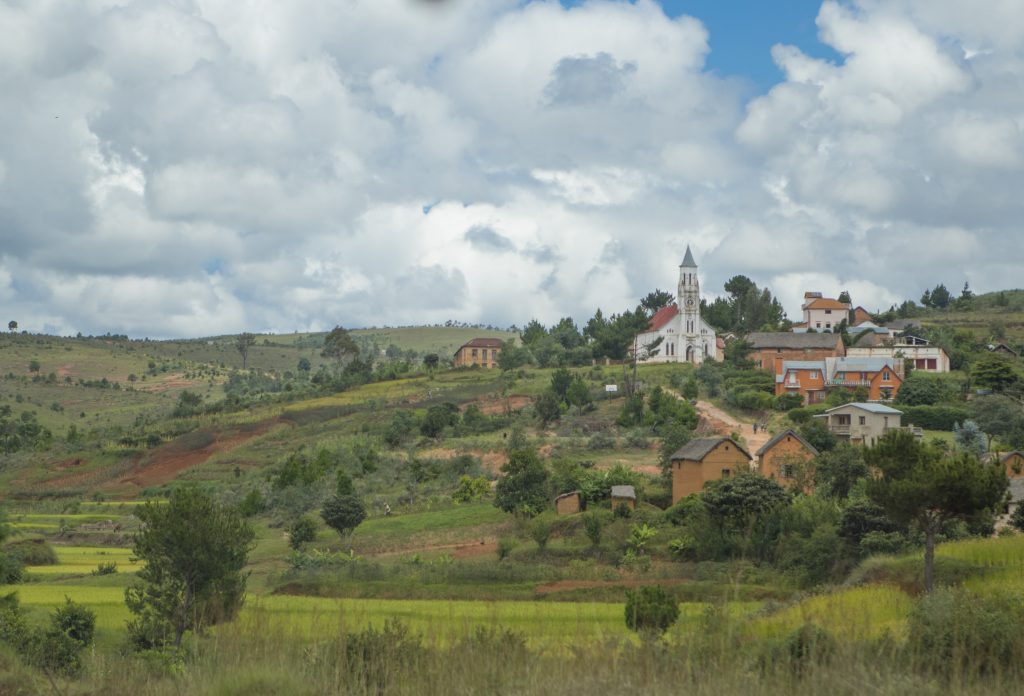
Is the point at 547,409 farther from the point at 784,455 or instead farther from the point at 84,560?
the point at 84,560

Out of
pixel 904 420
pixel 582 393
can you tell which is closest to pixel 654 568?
pixel 904 420

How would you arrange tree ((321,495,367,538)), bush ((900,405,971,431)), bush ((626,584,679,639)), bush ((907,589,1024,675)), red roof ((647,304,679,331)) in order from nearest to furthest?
bush ((907,589,1024,675)), bush ((626,584,679,639)), tree ((321,495,367,538)), bush ((900,405,971,431)), red roof ((647,304,679,331))

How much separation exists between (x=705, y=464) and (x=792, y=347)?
39922mm

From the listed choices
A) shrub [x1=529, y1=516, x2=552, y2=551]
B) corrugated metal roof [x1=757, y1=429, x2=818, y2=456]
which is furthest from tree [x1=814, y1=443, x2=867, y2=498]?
shrub [x1=529, y1=516, x2=552, y2=551]

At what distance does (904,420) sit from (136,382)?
104 meters

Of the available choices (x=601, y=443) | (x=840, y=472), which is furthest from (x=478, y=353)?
(x=840, y=472)

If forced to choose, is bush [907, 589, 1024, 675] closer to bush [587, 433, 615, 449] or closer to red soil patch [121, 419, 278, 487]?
bush [587, 433, 615, 449]

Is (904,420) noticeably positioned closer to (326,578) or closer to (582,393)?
(582,393)

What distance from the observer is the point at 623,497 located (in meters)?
46.9

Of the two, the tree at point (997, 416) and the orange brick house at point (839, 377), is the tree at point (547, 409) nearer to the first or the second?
the orange brick house at point (839, 377)

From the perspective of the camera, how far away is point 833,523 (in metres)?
37.7

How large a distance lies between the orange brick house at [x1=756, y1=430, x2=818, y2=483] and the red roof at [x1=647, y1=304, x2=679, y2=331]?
1954 inches

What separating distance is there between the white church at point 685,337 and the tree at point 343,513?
53380 mm

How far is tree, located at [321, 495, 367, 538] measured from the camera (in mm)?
46062
